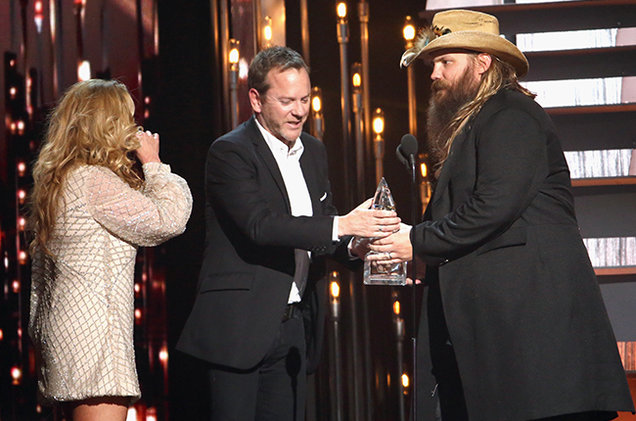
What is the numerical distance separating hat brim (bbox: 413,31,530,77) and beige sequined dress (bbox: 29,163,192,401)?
37.7 inches

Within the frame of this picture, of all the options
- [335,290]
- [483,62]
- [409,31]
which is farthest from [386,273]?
[409,31]

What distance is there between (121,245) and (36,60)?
161cm

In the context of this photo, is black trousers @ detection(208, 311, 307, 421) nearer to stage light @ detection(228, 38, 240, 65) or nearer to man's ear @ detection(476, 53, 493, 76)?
man's ear @ detection(476, 53, 493, 76)

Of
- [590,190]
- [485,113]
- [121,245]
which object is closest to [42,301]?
[121,245]

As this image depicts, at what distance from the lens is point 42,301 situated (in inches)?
101

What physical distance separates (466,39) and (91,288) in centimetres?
127

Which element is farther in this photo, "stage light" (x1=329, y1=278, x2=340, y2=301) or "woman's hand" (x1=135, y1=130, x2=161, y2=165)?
"stage light" (x1=329, y1=278, x2=340, y2=301)

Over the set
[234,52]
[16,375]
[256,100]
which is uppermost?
[234,52]

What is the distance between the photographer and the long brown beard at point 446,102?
104 inches

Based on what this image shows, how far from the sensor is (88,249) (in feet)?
8.16

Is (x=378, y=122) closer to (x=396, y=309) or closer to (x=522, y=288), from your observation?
(x=396, y=309)

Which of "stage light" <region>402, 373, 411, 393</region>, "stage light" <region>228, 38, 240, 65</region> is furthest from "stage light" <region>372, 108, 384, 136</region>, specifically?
"stage light" <region>402, 373, 411, 393</region>

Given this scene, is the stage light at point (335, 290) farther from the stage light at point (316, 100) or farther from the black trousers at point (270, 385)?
the black trousers at point (270, 385)

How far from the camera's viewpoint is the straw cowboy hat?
103 inches
